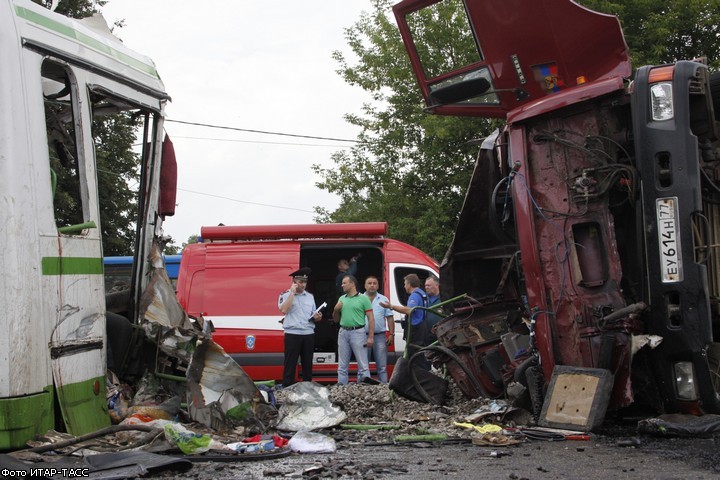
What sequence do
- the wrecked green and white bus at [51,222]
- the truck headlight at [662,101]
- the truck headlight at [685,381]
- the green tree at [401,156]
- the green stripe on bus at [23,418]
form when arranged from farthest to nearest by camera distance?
the green tree at [401,156] → the truck headlight at [662,101] → the truck headlight at [685,381] → the wrecked green and white bus at [51,222] → the green stripe on bus at [23,418]

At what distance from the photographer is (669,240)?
508 centimetres

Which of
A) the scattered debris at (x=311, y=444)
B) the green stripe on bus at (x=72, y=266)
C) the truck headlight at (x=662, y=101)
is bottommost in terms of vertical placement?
the scattered debris at (x=311, y=444)

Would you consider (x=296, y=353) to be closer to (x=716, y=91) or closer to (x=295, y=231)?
(x=295, y=231)

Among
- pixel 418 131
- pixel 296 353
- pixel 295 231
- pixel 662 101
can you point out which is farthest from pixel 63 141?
pixel 418 131

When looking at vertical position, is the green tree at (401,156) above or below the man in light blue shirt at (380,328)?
above

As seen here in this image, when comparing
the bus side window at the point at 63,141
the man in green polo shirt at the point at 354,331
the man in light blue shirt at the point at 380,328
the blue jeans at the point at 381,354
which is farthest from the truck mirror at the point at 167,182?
the blue jeans at the point at 381,354

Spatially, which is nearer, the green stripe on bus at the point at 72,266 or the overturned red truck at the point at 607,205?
the green stripe on bus at the point at 72,266

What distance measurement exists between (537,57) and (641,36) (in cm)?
1093

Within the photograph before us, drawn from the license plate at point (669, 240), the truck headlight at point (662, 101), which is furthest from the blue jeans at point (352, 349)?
the truck headlight at point (662, 101)

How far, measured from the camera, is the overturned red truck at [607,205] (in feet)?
16.6

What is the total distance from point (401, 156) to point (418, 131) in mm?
873

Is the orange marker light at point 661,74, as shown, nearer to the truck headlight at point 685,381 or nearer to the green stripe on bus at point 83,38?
the truck headlight at point 685,381

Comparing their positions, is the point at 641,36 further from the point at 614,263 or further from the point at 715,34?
the point at 614,263

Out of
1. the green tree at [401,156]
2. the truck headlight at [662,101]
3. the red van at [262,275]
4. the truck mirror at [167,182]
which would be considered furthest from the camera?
the green tree at [401,156]
